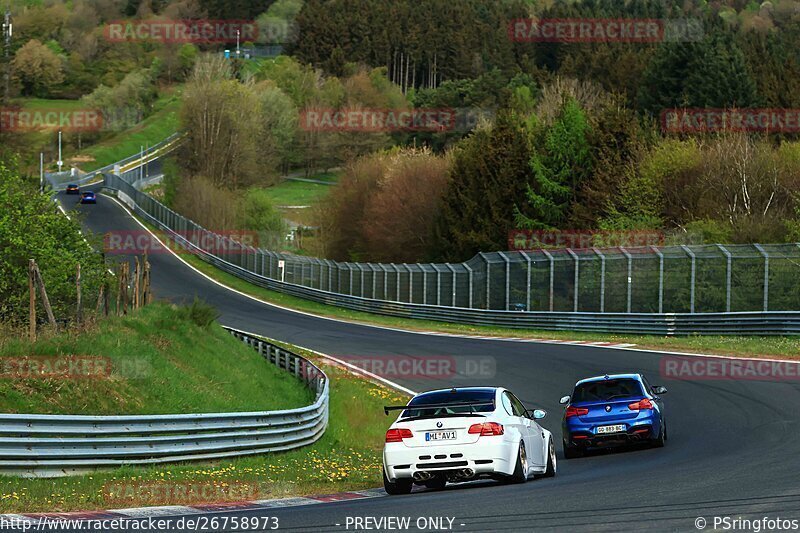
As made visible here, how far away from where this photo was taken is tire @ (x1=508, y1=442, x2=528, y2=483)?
14.2 metres

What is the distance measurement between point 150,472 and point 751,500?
8.22 meters

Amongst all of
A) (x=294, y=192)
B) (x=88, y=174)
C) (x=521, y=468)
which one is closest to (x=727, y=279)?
(x=521, y=468)

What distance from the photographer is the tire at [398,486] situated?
46.9 feet

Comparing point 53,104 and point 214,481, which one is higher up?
point 214,481

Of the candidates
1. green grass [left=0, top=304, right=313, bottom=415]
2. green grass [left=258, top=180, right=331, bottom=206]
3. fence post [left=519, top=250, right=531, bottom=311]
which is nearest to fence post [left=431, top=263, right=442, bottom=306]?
fence post [left=519, top=250, right=531, bottom=311]

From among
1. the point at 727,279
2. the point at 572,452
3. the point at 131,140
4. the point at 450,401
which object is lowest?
the point at 131,140

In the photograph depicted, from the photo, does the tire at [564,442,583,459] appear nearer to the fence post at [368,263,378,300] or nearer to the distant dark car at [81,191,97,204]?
the fence post at [368,263,378,300]

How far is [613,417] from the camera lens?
61.2 feet

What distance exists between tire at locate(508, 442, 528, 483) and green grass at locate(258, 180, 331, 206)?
4347 inches

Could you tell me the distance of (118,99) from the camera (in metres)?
176

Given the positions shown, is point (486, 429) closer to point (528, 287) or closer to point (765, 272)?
point (765, 272)

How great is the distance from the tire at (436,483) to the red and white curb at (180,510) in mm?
633

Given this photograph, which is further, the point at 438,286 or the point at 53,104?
the point at 53,104

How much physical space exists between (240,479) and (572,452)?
5.83 meters
